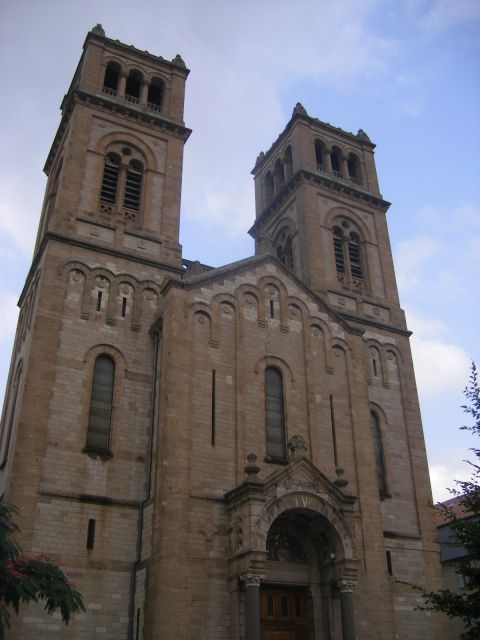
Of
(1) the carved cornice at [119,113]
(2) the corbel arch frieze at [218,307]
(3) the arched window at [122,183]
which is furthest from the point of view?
(1) the carved cornice at [119,113]

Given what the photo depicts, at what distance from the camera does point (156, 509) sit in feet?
71.6

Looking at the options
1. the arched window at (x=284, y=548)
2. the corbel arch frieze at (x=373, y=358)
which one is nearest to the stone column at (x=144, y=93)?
the corbel arch frieze at (x=373, y=358)

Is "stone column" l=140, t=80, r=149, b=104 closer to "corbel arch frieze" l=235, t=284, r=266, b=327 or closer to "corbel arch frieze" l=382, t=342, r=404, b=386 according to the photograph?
"corbel arch frieze" l=235, t=284, r=266, b=327

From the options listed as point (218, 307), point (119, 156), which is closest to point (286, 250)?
point (119, 156)

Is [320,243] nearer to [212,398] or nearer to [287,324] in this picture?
[287,324]

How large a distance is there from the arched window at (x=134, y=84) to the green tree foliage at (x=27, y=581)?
27.8 m

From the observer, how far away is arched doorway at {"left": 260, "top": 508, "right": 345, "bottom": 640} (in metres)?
22.4

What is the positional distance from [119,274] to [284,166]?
18253 mm

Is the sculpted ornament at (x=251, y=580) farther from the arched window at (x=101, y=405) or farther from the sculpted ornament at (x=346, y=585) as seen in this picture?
the arched window at (x=101, y=405)

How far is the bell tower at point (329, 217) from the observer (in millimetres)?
35125

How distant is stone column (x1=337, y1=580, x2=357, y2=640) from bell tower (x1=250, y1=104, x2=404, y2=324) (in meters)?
14.5

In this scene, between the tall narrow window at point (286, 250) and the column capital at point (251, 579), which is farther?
the tall narrow window at point (286, 250)

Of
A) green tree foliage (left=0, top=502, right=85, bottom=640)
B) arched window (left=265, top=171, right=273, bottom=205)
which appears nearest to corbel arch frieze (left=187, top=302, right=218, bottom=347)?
green tree foliage (left=0, top=502, right=85, bottom=640)

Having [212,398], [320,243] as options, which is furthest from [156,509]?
[320,243]
